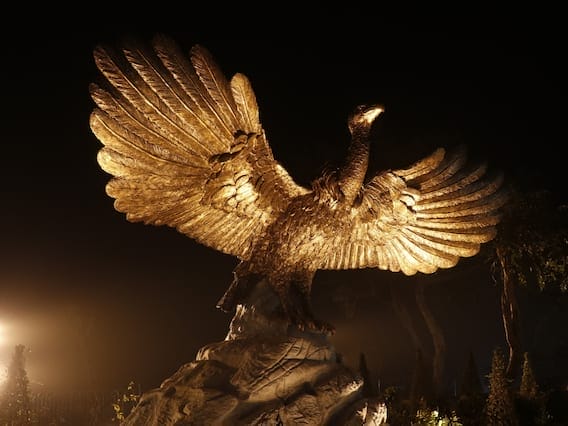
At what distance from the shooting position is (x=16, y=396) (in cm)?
927

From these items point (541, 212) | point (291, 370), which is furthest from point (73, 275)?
point (541, 212)

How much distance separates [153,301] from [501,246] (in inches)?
239

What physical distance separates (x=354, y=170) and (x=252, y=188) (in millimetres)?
773

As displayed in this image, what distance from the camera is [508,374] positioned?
997cm

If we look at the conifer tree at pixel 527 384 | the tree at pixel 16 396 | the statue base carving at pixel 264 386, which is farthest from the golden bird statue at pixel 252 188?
the tree at pixel 16 396

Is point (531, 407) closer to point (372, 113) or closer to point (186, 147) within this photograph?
point (372, 113)

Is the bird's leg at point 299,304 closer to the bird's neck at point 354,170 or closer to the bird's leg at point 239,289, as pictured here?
the bird's leg at point 239,289

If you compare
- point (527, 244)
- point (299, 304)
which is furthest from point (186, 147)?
point (527, 244)

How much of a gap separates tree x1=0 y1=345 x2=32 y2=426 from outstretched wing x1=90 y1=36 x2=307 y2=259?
492 cm

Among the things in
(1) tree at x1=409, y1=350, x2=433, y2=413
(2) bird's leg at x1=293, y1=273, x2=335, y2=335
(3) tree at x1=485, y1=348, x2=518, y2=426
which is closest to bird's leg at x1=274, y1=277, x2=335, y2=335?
(2) bird's leg at x1=293, y1=273, x2=335, y2=335

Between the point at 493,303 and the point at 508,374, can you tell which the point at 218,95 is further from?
the point at 493,303

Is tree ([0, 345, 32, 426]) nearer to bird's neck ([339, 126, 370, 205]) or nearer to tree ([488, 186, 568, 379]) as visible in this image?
bird's neck ([339, 126, 370, 205])

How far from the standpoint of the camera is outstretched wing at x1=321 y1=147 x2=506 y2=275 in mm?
4969

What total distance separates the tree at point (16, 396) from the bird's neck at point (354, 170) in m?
5.80
